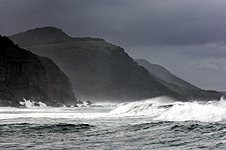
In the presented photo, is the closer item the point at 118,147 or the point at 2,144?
the point at 118,147

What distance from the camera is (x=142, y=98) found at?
197 m

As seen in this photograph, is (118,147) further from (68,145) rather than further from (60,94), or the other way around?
(60,94)

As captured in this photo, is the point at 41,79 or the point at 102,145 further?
the point at 41,79

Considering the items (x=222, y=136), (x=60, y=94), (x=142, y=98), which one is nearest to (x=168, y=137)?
(x=222, y=136)

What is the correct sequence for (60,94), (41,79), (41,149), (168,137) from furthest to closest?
(60,94)
(41,79)
(168,137)
(41,149)

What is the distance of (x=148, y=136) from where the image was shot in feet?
52.6

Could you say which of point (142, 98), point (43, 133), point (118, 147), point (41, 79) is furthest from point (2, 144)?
point (142, 98)

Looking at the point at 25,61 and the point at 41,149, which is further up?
the point at 25,61

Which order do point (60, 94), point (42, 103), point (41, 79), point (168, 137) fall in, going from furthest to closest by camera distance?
point (60, 94), point (41, 79), point (42, 103), point (168, 137)

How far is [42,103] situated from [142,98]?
12505 centimetres

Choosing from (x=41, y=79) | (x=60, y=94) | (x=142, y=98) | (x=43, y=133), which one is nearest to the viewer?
(x=43, y=133)

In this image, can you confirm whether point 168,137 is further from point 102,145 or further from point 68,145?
point 68,145

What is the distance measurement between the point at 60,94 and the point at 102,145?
3602 inches

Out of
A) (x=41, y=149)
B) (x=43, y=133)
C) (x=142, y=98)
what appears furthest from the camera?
(x=142, y=98)
